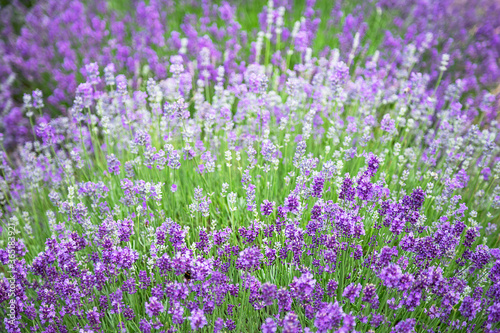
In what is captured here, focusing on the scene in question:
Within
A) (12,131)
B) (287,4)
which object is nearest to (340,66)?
(287,4)

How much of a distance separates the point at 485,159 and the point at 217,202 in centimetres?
217

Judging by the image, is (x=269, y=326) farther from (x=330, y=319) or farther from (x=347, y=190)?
(x=347, y=190)

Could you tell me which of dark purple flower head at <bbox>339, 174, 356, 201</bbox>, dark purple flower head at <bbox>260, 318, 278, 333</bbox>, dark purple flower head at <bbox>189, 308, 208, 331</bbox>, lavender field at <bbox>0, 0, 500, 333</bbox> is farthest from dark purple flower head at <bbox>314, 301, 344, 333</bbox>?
dark purple flower head at <bbox>339, 174, 356, 201</bbox>

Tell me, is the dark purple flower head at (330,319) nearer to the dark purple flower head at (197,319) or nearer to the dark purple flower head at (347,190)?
the dark purple flower head at (197,319)

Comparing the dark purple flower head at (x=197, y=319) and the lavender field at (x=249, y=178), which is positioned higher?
the lavender field at (x=249, y=178)

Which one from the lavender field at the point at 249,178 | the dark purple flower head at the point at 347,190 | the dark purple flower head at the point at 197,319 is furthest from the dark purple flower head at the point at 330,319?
the dark purple flower head at the point at 347,190

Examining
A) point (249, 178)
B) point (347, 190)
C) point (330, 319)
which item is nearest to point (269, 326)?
point (330, 319)

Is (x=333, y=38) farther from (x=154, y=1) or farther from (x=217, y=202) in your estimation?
(x=217, y=202)

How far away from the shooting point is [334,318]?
1810mm

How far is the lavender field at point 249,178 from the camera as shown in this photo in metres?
2.13

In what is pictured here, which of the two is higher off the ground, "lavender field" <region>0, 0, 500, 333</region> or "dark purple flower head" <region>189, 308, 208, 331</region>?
"lavender field" <region>0, 0, 500, 333</region>

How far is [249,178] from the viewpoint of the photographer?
2658mm

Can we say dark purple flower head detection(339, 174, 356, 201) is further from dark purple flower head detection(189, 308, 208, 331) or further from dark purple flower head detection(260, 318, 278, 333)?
dark purple flower head detection(189, 308, 208, 331)

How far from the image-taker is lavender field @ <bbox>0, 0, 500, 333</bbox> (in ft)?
6.98
